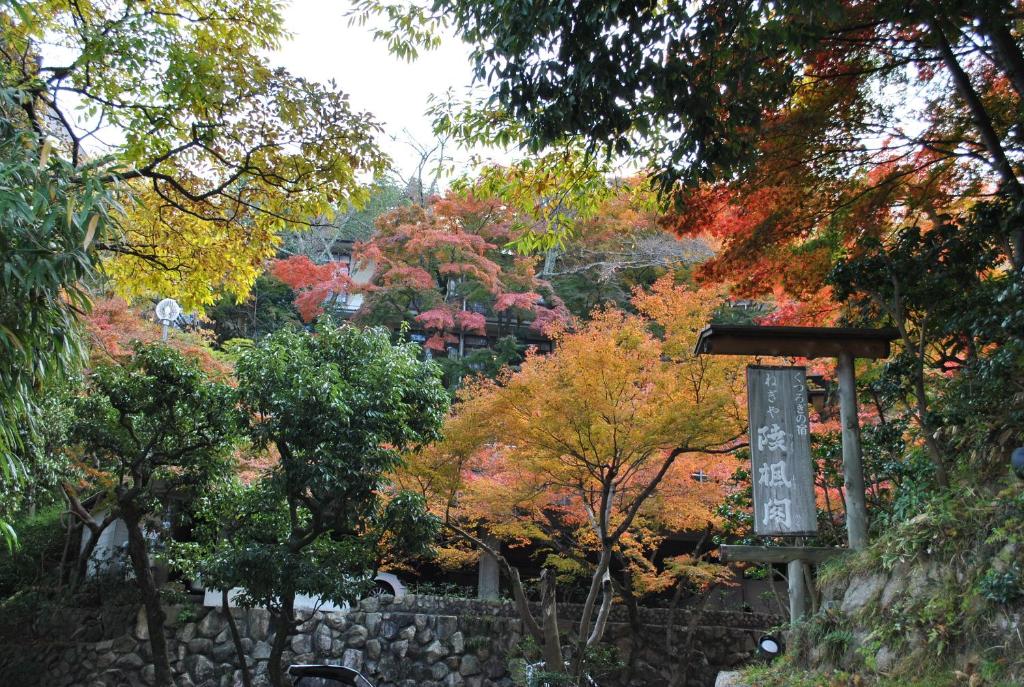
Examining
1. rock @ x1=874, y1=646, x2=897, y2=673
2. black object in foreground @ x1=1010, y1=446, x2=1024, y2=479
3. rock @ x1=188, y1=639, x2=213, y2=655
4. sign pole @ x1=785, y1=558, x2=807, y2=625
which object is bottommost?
rock @ x1=188, y1=639, x2=213, y2=655

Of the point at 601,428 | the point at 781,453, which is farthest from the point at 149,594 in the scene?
the point at 781,453

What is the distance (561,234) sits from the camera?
7984mm

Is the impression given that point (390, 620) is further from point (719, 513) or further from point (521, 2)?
point (521, 2)

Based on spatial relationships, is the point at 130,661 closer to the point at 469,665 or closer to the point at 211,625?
the point at 211,625

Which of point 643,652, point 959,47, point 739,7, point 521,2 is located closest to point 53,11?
point 521,2

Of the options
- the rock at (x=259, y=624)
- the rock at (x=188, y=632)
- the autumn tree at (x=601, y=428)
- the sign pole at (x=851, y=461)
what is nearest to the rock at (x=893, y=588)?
the sign pole at (x=851, y=461)

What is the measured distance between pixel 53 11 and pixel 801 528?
8113 millimetres

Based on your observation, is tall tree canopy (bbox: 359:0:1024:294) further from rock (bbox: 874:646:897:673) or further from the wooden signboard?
rock (bbox: 874:646:897:673)

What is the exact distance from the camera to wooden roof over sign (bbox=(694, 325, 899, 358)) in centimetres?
793

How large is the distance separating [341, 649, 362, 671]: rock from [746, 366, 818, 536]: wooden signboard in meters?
8.42

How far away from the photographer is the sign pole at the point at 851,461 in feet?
24.9

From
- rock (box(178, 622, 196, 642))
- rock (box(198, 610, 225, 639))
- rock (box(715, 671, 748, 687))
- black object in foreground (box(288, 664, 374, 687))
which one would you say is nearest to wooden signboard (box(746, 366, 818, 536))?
rock (box(715, 671, 748, 687))

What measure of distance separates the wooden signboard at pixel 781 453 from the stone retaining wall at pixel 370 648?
22.2 ft

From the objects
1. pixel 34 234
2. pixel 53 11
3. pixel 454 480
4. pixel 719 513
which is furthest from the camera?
pixel 454 480
